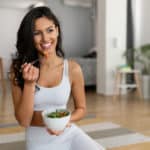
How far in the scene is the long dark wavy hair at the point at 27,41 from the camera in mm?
1306

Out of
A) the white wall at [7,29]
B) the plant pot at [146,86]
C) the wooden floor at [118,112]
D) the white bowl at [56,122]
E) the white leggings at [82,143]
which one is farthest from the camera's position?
the white wall at [7,29]

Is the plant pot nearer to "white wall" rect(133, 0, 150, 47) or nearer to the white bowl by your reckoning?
"white wall" rect(133, 0, 150, 47)

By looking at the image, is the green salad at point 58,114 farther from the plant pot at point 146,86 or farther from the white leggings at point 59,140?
the plant pot at point 146,86

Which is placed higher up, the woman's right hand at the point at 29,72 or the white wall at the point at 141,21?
the white wall at the point at 141,21

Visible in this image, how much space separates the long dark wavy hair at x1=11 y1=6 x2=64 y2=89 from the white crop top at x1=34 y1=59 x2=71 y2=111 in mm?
89

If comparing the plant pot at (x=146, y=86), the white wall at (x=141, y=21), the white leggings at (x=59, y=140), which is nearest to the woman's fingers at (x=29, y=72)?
the white leggings at (x=59, y=140)

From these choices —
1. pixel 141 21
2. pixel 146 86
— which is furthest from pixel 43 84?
pixel 141 21

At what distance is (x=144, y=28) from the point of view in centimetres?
638

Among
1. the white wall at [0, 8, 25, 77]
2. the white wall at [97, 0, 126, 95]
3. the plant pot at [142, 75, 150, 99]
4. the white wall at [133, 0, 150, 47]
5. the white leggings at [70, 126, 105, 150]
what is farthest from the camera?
the white wall at [0, 8, 25, 77]

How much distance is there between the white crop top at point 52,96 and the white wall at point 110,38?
407 centimetres

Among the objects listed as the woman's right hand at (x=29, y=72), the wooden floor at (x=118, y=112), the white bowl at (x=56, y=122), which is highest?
the woman's right hand at (x=29, y=72)

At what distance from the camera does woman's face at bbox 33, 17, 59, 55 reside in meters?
1.31

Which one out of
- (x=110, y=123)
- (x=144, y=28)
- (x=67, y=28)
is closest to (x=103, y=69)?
(x=144, y=28)

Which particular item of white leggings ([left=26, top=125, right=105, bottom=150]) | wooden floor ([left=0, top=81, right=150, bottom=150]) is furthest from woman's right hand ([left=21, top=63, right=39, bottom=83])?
wooden floor ([left=0, top=81, right=150, bottom=150])
